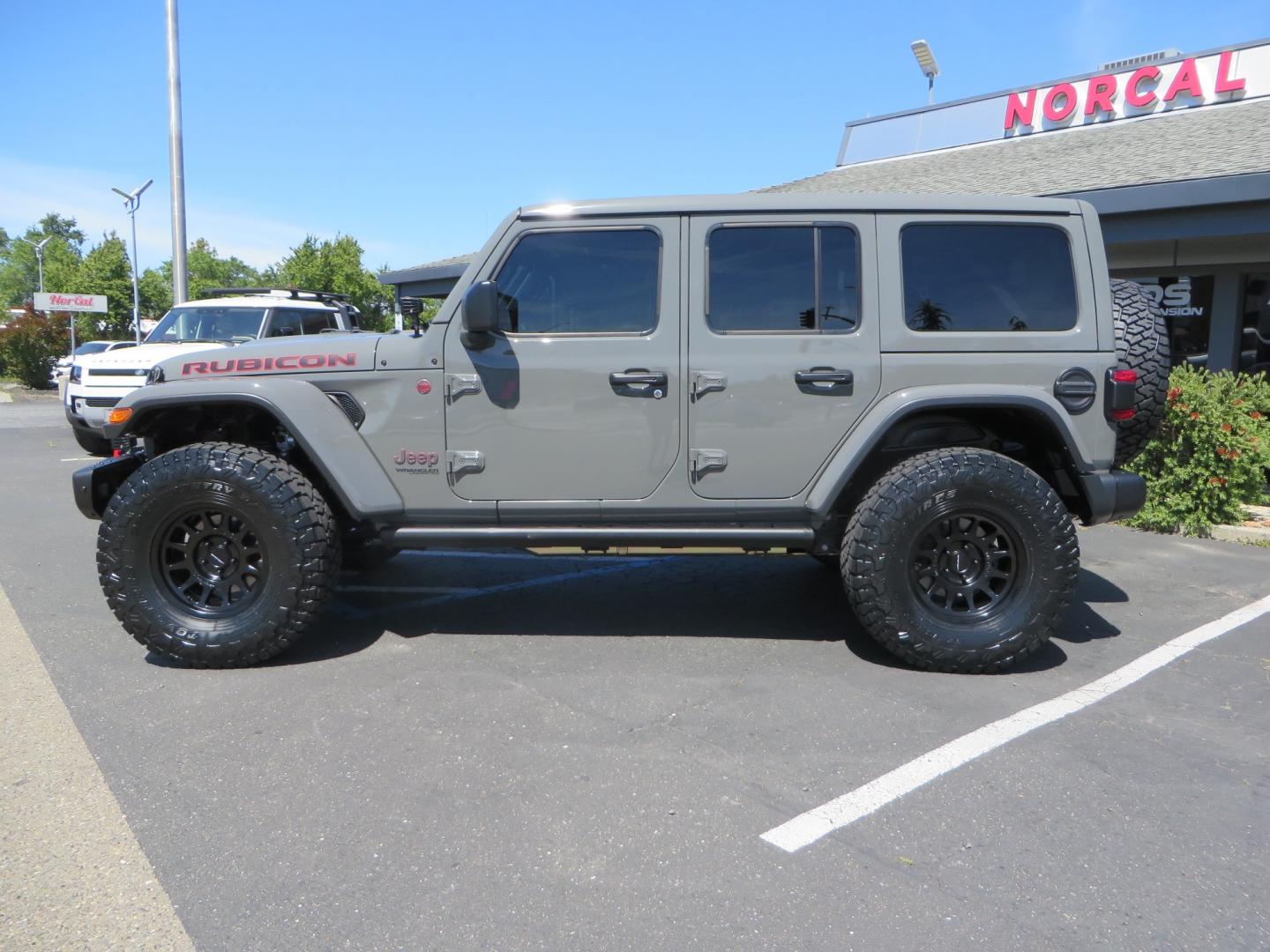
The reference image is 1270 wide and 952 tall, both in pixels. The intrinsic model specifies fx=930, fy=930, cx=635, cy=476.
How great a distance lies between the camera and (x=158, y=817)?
2.84 metres

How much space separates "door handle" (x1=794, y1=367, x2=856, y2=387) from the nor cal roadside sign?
3523 cm

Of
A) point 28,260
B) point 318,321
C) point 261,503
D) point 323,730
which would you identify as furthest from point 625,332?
point 28,260

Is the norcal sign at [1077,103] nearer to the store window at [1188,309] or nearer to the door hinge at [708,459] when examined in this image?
the store window at [1188,309]

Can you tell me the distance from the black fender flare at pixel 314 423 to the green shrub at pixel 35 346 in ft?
116

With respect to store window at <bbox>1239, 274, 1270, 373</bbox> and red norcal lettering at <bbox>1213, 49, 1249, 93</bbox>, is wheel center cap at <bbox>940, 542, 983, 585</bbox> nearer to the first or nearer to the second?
store window at <bbox>1239, 274, 1270, 373</bbox>

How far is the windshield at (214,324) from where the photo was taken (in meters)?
11.3

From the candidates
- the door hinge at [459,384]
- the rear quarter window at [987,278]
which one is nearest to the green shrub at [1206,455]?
the rear quarter window at [987,278]

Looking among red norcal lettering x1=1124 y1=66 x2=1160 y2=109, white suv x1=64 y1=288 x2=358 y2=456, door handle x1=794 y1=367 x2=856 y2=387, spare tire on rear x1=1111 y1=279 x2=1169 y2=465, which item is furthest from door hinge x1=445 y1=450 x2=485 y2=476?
red norcal lettering x1=1124 y1=66 x2=1160 y2=109

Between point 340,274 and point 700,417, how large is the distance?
45.1 m

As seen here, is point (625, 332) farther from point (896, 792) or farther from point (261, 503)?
point (896, 792)

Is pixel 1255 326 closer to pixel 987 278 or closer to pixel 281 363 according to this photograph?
pixel 987 278

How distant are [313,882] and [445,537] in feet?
6.20

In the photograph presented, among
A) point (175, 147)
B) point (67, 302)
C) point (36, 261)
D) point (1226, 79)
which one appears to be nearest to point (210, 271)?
point (36, 261)

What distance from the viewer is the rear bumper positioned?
408 centimetres
